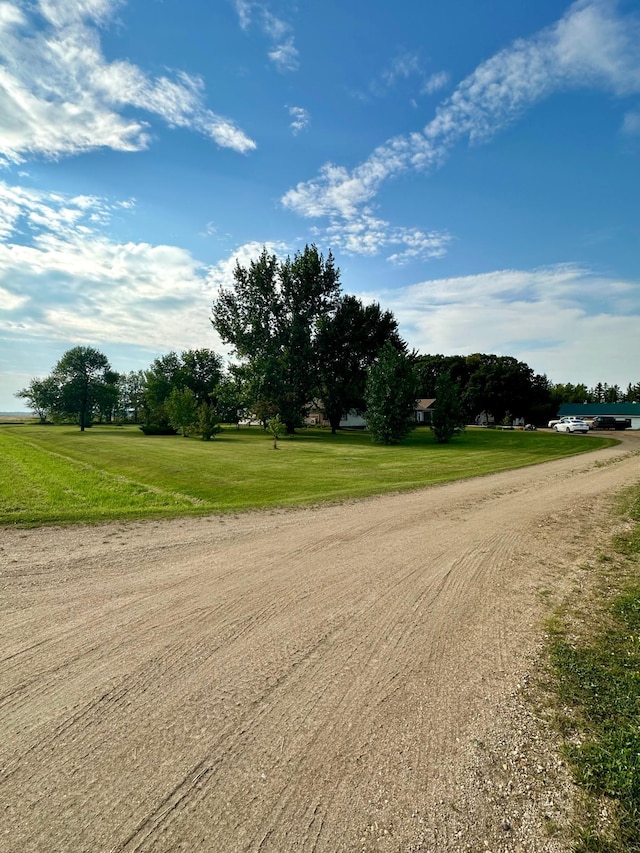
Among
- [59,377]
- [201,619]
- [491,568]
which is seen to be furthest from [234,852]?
[59,377]

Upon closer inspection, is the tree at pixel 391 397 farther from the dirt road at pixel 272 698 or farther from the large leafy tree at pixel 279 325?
the dirt road at pixel 272 698

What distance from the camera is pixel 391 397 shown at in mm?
33188

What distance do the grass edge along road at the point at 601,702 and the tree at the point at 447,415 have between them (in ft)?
92.8

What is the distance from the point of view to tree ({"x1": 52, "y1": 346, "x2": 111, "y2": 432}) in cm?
5803

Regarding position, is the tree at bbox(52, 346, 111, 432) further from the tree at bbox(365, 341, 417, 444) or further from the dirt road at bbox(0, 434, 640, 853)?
the dirt road at bbox(0, 434, 640, 853)

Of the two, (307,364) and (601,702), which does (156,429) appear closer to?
(307,364)

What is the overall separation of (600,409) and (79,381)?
3499 inches

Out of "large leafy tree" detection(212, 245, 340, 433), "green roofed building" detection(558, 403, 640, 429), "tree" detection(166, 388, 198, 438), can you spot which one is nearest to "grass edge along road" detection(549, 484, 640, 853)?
"large leafy tree" detection(212, 245, 340, 433)

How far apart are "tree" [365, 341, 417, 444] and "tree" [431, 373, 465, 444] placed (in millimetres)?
1957

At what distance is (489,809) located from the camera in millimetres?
2510

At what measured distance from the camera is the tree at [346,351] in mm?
43688

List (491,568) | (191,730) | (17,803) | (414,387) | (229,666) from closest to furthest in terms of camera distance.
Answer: (17,803) < (191,730) < (229,666) < (491,568) < (414,387)

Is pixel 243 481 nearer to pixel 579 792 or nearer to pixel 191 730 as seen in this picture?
pixel 191 730

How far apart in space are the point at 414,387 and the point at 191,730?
31172 mm
